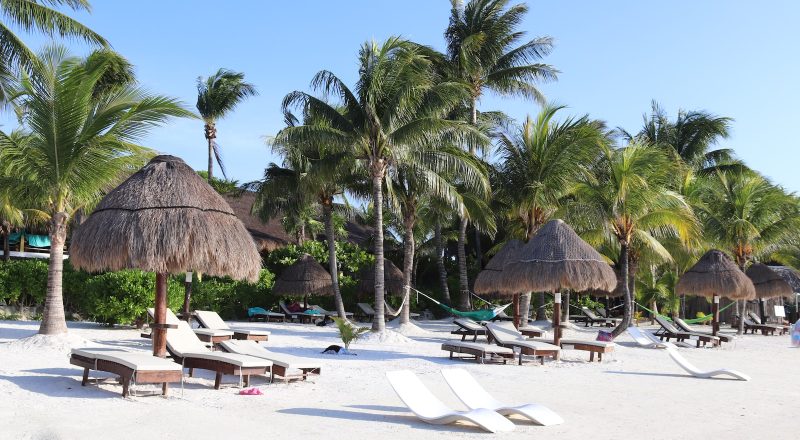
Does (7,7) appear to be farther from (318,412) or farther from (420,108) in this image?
(318,412)

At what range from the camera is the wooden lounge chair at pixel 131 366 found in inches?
307

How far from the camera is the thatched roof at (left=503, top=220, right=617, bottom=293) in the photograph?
1428 cm

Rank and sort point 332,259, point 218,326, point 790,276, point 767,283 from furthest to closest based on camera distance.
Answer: point 790,276, point 767,283, point 332,259, point 218,326

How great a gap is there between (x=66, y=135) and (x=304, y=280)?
37.1ft

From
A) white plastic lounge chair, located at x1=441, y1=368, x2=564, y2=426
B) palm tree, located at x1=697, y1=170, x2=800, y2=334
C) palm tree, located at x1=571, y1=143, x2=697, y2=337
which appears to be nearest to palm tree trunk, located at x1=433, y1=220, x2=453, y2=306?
palm tree, located at x1=571, y1=143, x2=697, y2=337

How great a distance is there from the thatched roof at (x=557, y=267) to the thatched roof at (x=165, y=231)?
6134 millimetres

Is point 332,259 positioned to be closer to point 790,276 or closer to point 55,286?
point 55,286

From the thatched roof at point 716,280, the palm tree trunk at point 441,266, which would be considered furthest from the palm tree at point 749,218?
the palm tree trunk at point 441,266

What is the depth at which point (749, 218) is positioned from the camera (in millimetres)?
24547

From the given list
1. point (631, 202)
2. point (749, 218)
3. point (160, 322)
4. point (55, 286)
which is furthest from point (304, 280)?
point (749, 218)

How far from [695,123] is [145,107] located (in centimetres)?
2826

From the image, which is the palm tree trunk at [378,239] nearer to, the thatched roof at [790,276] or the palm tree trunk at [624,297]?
the palm tree trunk at [624,297]

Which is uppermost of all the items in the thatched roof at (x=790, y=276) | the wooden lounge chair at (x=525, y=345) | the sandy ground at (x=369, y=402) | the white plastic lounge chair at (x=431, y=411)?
the thatched roof at (x=790, y=276)

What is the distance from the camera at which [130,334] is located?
1559 centimetres
